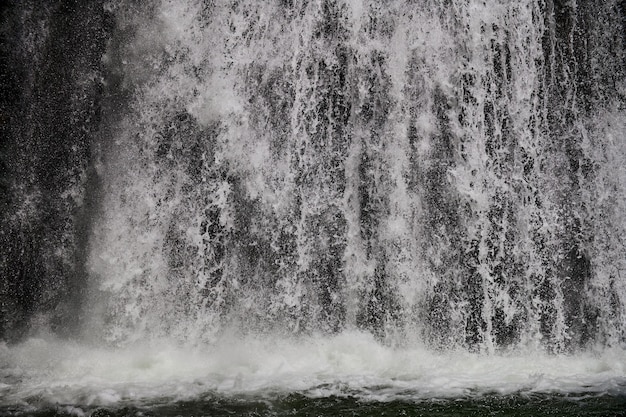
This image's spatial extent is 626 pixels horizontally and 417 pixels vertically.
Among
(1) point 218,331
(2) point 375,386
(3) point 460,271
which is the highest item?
(3) point 460,271

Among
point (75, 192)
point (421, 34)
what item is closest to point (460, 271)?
point (421, 34)

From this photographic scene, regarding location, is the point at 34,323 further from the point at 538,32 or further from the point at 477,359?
the point at 538,32

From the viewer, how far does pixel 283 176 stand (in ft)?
21.4

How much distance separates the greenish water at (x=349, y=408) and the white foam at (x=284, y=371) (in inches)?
6.3

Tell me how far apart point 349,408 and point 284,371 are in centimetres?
112

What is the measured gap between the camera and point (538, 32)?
21.7 feet

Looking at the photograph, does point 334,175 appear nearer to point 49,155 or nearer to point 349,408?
point 349,408

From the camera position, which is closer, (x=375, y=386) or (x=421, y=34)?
(x=375, y=386)

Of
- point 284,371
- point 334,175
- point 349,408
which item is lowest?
point 349,408

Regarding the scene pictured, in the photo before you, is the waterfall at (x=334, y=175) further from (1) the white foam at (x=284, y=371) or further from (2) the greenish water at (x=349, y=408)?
(2) the greenish water at (x=349, y=408)

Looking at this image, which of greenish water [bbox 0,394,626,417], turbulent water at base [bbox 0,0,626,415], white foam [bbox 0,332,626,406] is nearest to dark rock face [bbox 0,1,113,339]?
turbulent water at base [bbox 0,0,626,415]

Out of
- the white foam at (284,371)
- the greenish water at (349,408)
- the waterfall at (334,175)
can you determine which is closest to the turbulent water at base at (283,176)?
the waterfall at (334,175)

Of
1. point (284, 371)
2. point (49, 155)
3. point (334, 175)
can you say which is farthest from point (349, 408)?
point (49, 155)

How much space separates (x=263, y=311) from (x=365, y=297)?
1.04 metres
